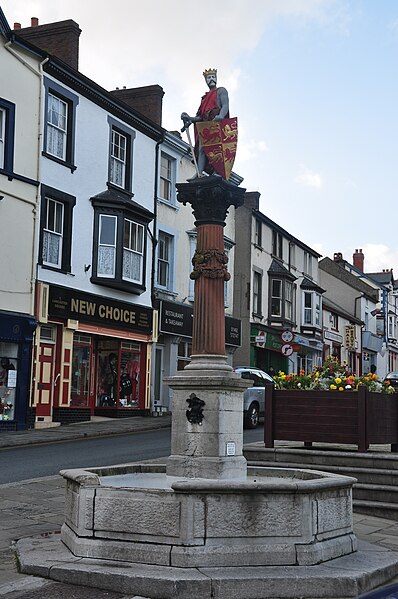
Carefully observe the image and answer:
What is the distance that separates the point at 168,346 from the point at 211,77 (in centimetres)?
1930

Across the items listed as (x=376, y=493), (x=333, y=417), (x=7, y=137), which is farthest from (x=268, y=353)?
(x=376, y=493)

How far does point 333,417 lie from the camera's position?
11.8 m

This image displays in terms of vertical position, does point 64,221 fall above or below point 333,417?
above

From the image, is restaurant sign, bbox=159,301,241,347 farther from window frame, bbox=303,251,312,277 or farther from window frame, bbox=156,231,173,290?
window frame, bbox=303,251,312,277

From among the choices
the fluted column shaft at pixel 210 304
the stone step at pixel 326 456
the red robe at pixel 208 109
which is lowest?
the stone step at pixel 326 456

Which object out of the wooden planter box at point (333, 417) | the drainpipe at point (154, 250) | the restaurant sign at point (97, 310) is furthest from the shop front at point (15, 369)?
the wooden planter box at point (333, 417)

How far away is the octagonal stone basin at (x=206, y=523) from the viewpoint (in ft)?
22.5

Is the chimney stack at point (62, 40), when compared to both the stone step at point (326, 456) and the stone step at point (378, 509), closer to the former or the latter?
the stone step at point (326, 456)

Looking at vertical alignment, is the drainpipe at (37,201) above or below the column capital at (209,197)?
above

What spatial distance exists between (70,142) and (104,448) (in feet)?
35.9

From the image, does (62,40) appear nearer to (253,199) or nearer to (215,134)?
(253,199)

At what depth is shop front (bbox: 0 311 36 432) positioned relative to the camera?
20.9 metres

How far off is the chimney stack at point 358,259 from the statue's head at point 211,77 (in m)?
58.1

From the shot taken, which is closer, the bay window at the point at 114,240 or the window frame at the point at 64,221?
the window frame at the point at 64,221
